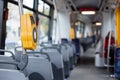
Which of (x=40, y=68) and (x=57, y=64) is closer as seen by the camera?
(x=40, y=68)

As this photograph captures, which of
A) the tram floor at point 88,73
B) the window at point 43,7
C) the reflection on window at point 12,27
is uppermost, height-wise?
the window at point 43,7

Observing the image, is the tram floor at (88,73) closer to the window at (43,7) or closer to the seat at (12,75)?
the window at (43,7)

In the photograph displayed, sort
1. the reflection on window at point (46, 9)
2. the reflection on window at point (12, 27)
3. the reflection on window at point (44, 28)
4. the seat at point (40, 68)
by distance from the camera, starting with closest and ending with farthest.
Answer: the seat at point (40, 68), the reflection on window at point (12, 27), the reflection on window at point (44, 28), the reflection on window at point (46, 9)

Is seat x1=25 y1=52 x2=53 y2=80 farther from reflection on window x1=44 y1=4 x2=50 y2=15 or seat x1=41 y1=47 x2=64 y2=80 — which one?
reflection on window x1=44 y1=4 x2=50 y2=15

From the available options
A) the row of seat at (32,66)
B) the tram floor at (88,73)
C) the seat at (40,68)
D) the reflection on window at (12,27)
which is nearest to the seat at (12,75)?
the row of seat at (32,66)

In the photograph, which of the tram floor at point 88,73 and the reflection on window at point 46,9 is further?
the reflection on window at point 46,9

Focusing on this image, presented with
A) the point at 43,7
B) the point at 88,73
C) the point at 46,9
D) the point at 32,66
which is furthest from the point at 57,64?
the point at 46,9

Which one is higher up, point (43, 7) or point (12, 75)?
point (43, 7)

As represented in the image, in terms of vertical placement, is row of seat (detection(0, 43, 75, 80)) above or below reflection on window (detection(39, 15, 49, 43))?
below

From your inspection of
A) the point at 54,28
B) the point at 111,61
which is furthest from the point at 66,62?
the point at 54,28

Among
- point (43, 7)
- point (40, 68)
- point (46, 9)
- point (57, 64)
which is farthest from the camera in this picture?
point (46, 9)

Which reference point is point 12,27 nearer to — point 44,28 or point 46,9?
point 44,28

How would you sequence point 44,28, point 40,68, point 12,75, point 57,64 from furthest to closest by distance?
point 44,28, point 57,64, point 40,68, point 12,75

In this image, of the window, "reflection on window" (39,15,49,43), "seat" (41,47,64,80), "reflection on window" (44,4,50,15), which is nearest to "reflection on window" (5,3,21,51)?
"seat" (41,47,64,80)
